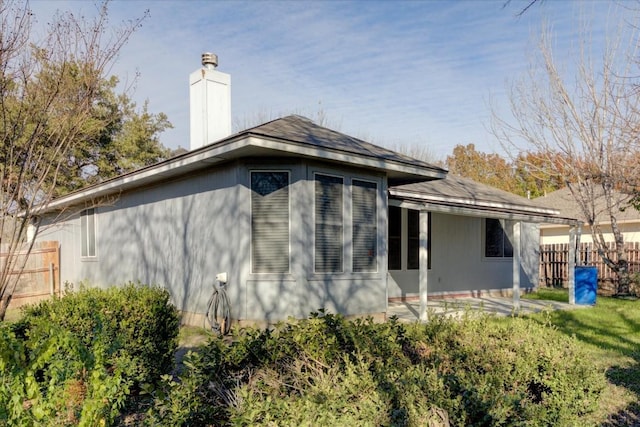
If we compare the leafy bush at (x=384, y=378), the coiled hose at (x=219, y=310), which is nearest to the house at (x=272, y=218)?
the coiled hose at (x=219, y=310)

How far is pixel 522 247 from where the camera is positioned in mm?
14812

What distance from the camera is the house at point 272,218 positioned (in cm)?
796

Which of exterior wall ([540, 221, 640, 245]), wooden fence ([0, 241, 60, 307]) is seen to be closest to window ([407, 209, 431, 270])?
wooden fence ([0, 241, 60, 307])

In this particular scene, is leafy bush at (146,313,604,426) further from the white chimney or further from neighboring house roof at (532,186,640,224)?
neighboring house roof at (532,186,640,224)

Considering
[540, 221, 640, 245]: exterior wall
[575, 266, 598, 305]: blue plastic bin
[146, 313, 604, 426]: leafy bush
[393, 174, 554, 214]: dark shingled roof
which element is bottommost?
[575, 266, 598, 305]: blue plastic bin

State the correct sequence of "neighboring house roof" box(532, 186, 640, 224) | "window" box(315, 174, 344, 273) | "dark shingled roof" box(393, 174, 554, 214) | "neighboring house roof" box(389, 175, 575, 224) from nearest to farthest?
"window" box(315, 174, 344, 273)
"neighboring house roof" box(389, 175, 575, 224)
"dark shingled roof" box(393, 174, 554, 214)
"neighboring house roof" box(532, 186, 640, 224)

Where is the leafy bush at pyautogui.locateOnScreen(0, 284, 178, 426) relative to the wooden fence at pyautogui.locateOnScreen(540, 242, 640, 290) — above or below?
above

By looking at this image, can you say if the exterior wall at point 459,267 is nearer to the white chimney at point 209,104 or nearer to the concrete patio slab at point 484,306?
the concrete patio slab at point 484,306

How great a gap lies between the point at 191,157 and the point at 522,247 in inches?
436

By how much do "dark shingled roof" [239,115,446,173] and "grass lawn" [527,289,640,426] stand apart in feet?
12.6

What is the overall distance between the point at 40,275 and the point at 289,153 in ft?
34.4

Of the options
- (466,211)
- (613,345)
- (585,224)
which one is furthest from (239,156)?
(585,224)

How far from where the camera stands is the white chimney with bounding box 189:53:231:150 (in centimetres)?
1040

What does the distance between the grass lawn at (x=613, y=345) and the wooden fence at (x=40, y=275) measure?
13.0m
